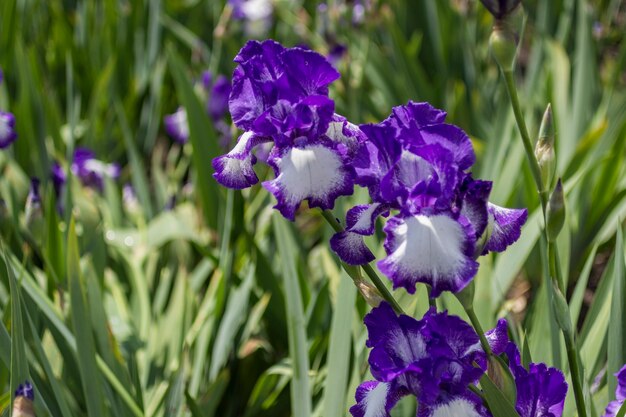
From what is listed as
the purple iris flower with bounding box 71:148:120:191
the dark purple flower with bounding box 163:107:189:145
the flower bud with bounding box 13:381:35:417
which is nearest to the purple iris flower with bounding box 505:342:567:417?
the flower bud with bounding box 13:381:35:417

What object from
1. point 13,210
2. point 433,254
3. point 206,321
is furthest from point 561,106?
point 433,254

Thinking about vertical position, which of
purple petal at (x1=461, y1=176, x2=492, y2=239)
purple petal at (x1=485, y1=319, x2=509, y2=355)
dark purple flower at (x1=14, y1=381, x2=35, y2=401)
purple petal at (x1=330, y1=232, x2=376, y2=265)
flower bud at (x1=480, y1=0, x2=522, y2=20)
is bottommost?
dark purple flower at (x1=14, y1=381, x2=35, y2=401)

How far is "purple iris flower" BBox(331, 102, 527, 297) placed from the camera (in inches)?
26.1

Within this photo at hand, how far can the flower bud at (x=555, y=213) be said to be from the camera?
83cm

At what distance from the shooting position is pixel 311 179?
0.72 m

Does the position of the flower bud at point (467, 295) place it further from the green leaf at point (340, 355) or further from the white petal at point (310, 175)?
the green leaf at point (340, 355)

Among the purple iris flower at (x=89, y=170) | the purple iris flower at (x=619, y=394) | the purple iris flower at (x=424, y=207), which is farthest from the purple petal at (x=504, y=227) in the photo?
the purple iris flower at (x=89, y=170)

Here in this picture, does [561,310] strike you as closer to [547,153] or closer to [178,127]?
[547,153]

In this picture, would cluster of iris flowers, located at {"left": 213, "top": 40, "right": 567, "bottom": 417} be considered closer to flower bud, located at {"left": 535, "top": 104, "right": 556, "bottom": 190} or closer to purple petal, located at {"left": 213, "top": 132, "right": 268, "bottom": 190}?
purple petal, located at {"left": 213, "top": 132, "right": 268, "bottom": 190}

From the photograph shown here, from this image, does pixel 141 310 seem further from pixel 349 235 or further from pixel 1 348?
pixel 349 235

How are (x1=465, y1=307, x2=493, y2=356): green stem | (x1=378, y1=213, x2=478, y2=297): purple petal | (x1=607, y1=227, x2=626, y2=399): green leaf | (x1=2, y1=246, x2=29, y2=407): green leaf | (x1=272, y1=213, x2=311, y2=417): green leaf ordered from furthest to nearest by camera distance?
(x1=272, y1=213, x2=311, y2=417): green leaf → (x1=607, y1=227, x2=626, y2=399): green leaf → (x1=2, y1=246, x2=29, y2=407): green leaf → (x1=465, y1=307, x2=493, y2=356): green stem → (x1=378, y1=213, x2=478, y2=297): purple petal

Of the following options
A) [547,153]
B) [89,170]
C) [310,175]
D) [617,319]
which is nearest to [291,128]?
[310,175]

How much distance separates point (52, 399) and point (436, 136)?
31.2 inches

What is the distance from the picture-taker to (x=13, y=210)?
1.75m
